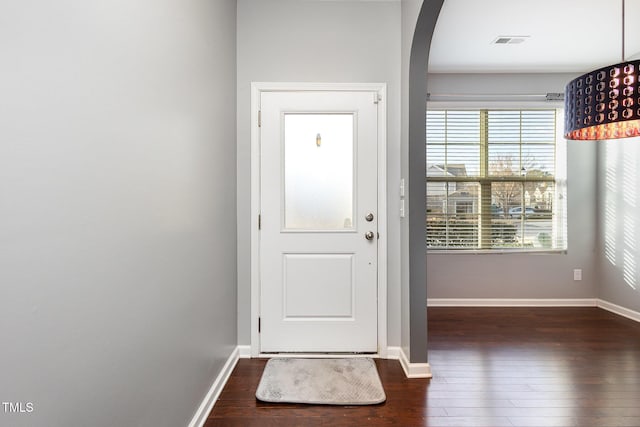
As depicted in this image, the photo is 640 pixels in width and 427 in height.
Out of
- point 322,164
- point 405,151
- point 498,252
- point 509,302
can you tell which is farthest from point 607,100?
point 509,302

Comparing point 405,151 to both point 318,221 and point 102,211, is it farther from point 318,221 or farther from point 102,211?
point 102,211

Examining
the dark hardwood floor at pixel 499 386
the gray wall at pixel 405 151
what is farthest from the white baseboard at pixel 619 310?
the gray wall at pixel 405 151

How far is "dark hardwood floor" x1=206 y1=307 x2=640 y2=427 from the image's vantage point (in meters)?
1.80

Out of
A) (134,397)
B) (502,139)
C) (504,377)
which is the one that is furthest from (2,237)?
(502,139)

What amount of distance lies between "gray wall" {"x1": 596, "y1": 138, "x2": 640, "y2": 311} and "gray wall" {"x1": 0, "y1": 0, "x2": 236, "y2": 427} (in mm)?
4326

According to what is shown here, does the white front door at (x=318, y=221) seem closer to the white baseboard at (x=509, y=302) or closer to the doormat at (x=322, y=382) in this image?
the doormat at (x=322, y=382)

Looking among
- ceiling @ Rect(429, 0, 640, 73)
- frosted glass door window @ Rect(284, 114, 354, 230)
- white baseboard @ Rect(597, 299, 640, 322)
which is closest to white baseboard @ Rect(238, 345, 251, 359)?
frosted glass door window @ Rect(284, 114, 354, 230)

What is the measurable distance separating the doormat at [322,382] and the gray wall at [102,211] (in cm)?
48

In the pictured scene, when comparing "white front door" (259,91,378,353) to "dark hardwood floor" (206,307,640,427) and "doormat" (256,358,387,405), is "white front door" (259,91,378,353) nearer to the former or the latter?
"doormat" (256,358,387,405)

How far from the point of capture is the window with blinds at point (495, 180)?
12.5 feet

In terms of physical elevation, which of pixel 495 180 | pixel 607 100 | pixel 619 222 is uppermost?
pixel 607 100

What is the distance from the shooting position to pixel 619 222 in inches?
142

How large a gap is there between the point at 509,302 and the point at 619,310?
1.12m

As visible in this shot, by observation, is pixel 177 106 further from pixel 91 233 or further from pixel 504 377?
pixel 504 377
